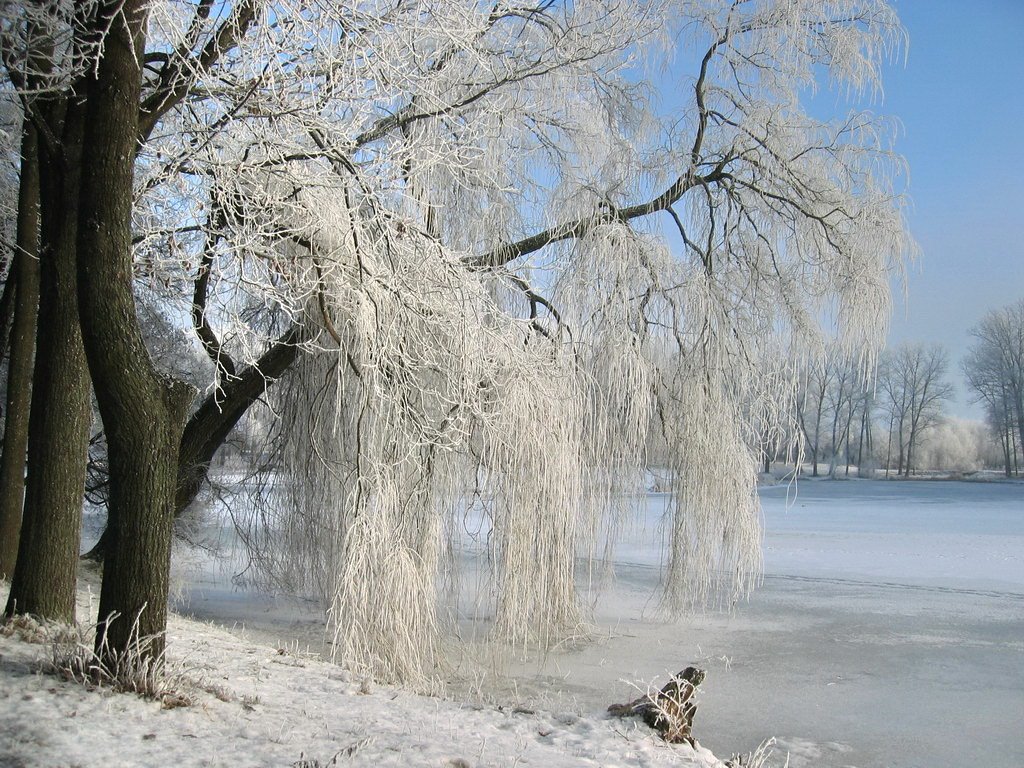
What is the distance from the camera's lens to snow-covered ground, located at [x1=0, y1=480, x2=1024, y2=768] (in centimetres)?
281

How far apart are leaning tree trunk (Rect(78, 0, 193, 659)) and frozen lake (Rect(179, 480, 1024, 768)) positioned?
6.07 ft

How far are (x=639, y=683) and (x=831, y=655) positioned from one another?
192 cm

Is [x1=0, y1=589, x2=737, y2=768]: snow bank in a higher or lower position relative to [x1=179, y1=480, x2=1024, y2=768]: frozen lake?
higher

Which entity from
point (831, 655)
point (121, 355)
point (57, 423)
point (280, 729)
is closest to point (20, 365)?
point (57, 423)

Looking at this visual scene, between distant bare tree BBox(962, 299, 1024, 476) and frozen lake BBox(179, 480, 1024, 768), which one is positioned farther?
distant bare tree BBox(962, 299, 1024, 476)

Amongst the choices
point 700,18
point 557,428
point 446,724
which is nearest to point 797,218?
point 700,18

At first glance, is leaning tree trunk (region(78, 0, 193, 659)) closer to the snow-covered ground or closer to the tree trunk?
the snow-covered ground

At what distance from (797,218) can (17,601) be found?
5843 mm

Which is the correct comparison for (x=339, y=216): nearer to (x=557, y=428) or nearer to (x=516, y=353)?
(x=516, y=353)

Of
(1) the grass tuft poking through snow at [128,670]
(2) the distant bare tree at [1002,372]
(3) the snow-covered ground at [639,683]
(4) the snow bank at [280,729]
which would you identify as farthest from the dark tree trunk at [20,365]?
(2) the distant bare tree at [1002,372]

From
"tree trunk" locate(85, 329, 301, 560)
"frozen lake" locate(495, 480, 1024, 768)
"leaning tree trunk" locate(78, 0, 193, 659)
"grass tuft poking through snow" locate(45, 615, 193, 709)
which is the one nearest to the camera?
"grass tuft poking through snow" locate(45, 615, 193, 709)

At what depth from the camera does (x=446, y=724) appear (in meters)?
3.20

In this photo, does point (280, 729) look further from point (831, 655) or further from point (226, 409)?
point (831, 655)

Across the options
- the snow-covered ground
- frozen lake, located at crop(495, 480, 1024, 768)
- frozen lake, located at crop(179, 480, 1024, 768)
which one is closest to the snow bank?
the snow-covered ground
